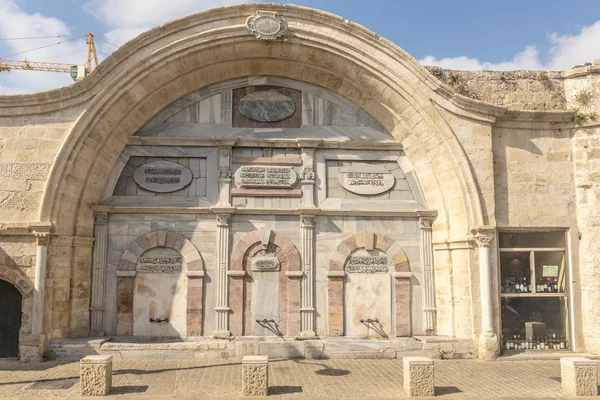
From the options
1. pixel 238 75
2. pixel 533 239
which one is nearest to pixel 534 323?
pixel 533 239

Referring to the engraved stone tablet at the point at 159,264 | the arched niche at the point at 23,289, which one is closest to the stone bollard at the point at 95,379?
the arched niche at the point at 23,289

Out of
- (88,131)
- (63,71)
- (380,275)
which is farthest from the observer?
(63,71)

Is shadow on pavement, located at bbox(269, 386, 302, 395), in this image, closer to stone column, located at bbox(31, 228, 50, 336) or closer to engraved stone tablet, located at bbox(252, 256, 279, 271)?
engraved stone tablet, located at bbox(252, 256, 279, 271)

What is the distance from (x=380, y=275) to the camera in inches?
475

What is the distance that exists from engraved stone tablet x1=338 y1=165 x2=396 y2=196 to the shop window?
303cm

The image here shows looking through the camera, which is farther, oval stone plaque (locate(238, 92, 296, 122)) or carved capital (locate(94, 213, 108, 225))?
oval stone plaque (locate(238, 92, 296, 122))

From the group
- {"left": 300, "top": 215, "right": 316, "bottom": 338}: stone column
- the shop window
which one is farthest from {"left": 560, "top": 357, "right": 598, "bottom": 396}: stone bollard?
{"left": 300, "top": 215, "right": 316, "bottom": 338}: stone column

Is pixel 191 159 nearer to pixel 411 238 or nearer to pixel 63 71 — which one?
pixel 411 238

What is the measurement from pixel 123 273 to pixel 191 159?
3183mm

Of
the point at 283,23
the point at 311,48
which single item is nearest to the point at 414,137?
the point at 311,48

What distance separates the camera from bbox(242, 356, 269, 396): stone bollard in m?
8.09

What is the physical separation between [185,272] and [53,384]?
3781 mm

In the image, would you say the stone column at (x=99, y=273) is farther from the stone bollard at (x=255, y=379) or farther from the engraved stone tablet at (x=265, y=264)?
the stone bollard at (x=255, y=379)

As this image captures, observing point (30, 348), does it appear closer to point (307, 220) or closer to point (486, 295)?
point (307, 220)
